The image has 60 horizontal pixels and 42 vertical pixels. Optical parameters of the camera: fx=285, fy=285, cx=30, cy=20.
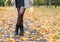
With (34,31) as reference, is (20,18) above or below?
above

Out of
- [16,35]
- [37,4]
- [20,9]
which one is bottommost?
[37,4]

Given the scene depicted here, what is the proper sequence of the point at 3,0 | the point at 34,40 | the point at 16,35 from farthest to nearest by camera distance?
the point at 3,0
the point at 16,35
the point at 34,40

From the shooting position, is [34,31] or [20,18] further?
[34,31]

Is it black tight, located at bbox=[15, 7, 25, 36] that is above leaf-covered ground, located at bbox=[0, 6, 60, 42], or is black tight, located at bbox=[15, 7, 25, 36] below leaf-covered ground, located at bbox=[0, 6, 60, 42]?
above

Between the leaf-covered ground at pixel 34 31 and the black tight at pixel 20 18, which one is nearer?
the leaf-covered ground at pixel 34 31

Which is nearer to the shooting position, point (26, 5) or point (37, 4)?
point (26, 5)

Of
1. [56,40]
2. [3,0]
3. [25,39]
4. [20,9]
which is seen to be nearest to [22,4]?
[20,9]

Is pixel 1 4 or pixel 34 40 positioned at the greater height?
pixel 34 40

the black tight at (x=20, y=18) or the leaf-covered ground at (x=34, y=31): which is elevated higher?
the black tight at (x=20, y=18)

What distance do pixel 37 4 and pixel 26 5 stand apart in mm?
28662

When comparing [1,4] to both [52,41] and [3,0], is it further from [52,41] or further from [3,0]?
[52,41]

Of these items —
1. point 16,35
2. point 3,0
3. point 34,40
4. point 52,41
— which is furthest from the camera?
point 3,0

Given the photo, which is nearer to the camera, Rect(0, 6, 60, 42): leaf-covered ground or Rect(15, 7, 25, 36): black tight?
Rect(0, 6, 60, 42): leaf-covered ground

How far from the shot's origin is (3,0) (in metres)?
33.7
